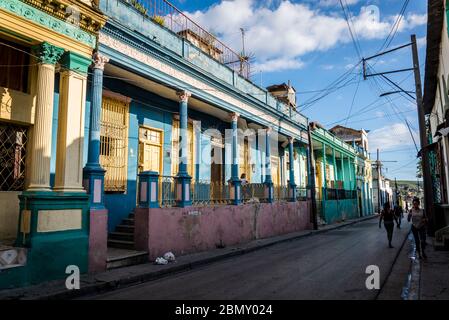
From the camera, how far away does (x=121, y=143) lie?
10.7 m

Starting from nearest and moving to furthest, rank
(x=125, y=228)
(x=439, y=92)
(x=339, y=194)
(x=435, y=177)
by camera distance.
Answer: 1. (x=125, y=228)
2. (x=439, y=92)
3. (x=435, y=177)
4. (x=339, y=194)

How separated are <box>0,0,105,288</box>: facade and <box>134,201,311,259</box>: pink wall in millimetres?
1989

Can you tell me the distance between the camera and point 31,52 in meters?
7.62

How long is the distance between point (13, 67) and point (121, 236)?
5056 millimetres

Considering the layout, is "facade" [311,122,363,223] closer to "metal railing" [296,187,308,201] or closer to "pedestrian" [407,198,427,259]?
"metal railing" [296,187,308,201]

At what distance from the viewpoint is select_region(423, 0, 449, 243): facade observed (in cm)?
1055

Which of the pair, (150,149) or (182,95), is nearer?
(182,95)

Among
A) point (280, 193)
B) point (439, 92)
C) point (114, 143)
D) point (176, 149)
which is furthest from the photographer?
point (280, 193)

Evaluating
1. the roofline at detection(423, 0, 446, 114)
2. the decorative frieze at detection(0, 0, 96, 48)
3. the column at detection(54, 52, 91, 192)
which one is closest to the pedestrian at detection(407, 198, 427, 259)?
the roofline at detection(423, 0, 446, 114)

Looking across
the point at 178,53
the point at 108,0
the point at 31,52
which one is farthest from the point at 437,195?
the point at 31,52

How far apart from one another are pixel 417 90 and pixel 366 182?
30.8 m

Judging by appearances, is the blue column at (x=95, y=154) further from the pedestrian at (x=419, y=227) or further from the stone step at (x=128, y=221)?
the pedestrian at (x=419, y=227)

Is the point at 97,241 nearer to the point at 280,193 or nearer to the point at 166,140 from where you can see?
the point at 166,140

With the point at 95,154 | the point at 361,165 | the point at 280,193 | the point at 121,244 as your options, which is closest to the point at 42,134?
the point at 95,154
